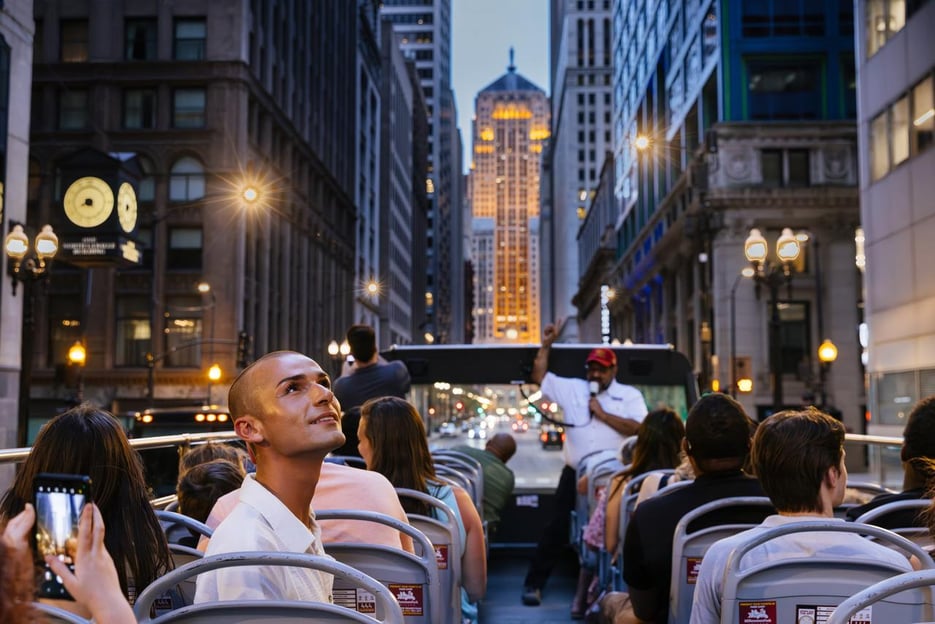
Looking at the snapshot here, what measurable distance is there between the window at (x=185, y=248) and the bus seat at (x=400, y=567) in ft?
150

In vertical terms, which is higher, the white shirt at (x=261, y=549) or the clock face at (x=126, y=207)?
the clock face at (x=126, y=207)

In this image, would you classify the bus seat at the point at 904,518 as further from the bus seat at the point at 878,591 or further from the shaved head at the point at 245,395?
the shaved head at the point at 245,395

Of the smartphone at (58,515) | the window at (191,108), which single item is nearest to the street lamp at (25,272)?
the smartphone at (58,515)

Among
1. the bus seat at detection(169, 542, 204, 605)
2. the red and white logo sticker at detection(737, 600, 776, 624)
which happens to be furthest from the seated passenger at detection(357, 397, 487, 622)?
the red and white logo sticker at detection(737, 600, 776, 624)

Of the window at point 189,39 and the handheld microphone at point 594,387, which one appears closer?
the handheld microphone at point 594,387

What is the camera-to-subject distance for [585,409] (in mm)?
10375

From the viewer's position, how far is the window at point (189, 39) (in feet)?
159

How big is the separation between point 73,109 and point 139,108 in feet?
9.73

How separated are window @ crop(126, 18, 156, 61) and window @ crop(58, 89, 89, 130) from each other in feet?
8.93

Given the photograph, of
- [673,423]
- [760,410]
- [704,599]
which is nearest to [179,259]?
[760,410]

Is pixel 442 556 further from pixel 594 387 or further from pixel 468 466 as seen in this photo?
pixel 594 387

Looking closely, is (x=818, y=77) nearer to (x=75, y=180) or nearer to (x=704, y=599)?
(x=75, y=180)

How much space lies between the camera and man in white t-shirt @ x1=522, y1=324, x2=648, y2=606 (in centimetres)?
1006

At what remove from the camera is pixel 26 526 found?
1830 millimetres
